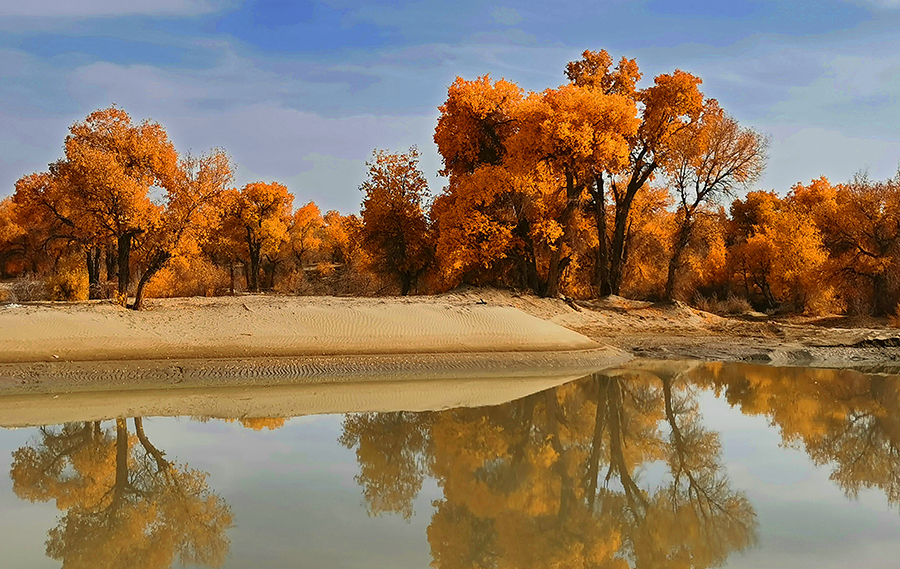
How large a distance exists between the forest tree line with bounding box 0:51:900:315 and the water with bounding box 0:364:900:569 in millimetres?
11732

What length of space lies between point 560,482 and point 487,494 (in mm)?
1110

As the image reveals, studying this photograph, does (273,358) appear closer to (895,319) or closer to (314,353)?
(314,353)

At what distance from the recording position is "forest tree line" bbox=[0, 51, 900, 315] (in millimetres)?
23484

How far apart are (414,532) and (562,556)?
1479mm

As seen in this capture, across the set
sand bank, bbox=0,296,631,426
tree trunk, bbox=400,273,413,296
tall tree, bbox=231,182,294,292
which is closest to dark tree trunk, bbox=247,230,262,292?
tall tree, bbox=231,182,294,292

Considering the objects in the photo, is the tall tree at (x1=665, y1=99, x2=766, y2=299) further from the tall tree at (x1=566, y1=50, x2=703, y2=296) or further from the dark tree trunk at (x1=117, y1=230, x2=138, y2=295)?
the dark tree trunk at (x1=117, y1=230, x2=138, y2=295)

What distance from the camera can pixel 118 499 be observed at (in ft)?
27.9


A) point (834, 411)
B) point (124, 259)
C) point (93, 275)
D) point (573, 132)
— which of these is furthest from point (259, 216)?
point (834, 411)

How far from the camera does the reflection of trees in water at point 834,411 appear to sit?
397 inches

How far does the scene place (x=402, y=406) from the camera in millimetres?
13859

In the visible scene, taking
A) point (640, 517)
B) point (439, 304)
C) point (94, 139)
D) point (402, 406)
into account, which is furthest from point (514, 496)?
point (94, 139)

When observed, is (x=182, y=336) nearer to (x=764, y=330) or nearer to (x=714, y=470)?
(x=714, y=470)

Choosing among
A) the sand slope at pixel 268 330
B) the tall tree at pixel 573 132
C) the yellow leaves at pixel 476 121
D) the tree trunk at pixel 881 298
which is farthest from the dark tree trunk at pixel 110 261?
the tree trunk at pixel 881 298

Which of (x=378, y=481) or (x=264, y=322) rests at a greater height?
(x=264, y=322)
